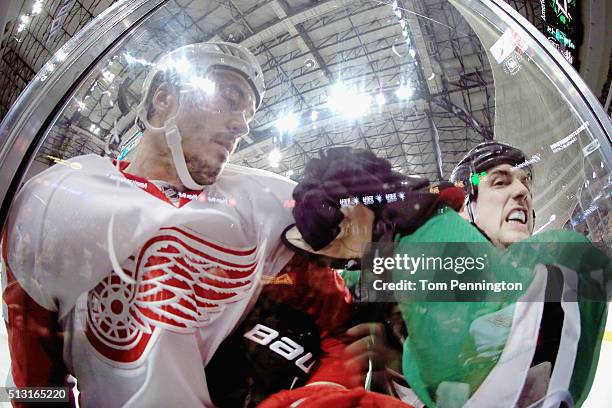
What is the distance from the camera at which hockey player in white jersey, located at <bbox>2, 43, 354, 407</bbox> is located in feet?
2.97

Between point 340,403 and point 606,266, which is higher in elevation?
point 606,266

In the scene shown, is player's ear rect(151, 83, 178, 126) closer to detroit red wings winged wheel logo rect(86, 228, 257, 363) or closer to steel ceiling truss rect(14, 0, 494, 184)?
steel ceiling truss rect(14, 0, 494, 184)

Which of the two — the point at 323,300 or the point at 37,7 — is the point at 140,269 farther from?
the point at 37,7

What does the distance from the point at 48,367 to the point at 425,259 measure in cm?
82

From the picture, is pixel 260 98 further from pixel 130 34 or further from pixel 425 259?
pixel 425 259

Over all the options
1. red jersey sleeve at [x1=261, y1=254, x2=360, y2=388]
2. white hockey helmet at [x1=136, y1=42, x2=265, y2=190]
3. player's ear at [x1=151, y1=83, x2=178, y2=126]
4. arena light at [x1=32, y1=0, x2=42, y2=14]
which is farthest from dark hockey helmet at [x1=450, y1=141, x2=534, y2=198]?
arena light at [x1=32, y1=0, x2=42, y2=14]

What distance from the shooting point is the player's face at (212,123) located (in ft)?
3.12

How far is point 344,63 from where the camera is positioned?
1.03 metres

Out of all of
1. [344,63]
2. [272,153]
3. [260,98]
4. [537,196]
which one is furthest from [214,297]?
[537,196]

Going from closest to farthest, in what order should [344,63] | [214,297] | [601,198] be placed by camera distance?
[214,297], [344,63], [601,198]

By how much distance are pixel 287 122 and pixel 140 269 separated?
1.40 feet

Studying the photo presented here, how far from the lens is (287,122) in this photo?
991 millimetres

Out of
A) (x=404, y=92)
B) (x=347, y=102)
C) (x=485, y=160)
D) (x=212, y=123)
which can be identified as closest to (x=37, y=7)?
(x=212, y=123)

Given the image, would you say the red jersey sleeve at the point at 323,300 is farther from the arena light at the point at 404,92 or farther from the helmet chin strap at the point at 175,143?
the arena light at the point at 404,92
